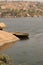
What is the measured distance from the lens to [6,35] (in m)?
62.7

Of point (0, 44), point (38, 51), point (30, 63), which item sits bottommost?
point (30, 63)

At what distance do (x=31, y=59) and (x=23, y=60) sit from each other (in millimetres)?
1664

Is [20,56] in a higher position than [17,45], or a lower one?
lower

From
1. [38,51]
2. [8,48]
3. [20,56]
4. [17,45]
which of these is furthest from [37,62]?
[17,45]

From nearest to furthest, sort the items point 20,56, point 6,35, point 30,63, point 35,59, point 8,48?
point 30,63
point 35,59
point 20,56
point 8,48
point 6,35

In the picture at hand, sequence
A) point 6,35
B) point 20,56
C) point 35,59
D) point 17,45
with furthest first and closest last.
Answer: point 6,35 → point 17,45 → point 20,56 → point 35,59

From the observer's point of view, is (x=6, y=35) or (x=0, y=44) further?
(x=6, y=35)

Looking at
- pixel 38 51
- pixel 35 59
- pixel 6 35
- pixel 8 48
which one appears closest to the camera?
pixel 35 59

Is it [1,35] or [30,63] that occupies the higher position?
[1,35]

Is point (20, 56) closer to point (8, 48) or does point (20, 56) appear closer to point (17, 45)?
point (8, 48)

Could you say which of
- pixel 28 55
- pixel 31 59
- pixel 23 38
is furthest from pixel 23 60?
pixel 23 38

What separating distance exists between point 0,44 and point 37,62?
1815 centimetres

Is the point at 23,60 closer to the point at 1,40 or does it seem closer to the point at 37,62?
the point at 37,62

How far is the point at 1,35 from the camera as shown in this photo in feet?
199
